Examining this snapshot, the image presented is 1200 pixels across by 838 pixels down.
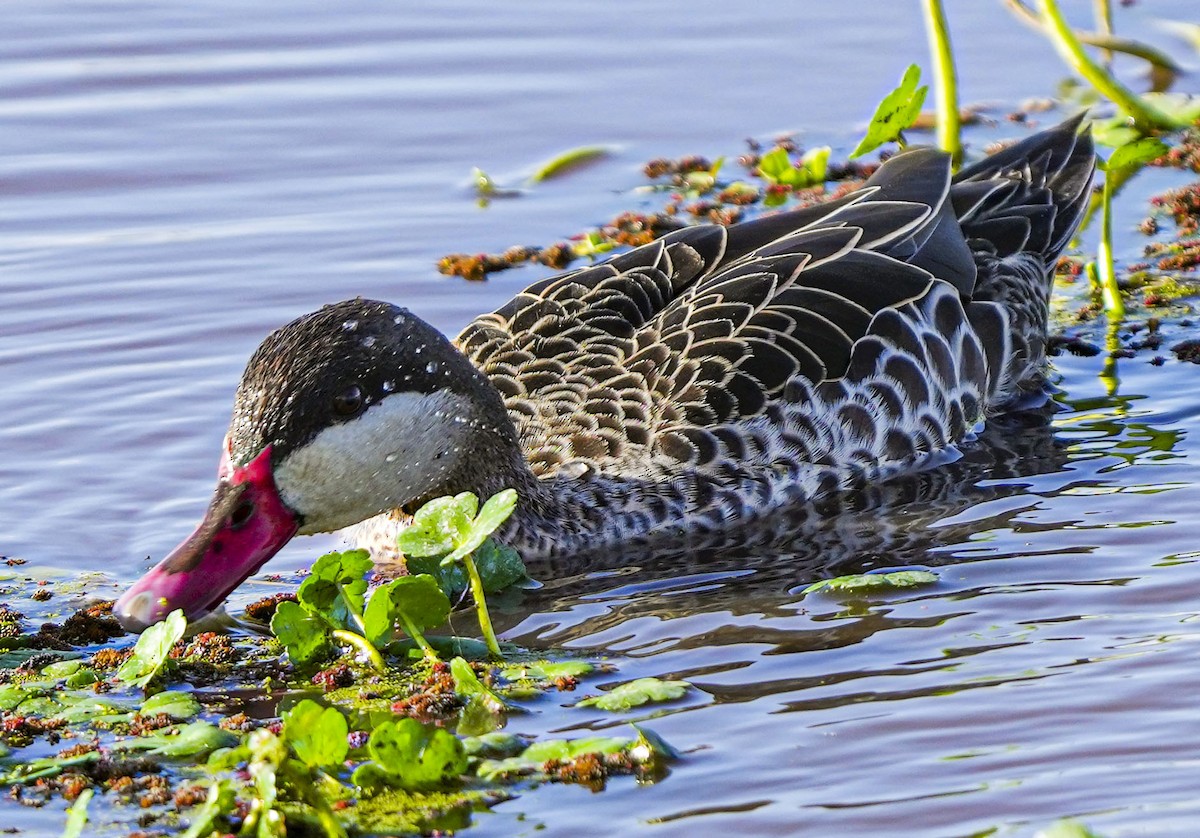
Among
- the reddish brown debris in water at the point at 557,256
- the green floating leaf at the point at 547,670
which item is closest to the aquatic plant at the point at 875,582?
the green floating leaf at the point at 547,670

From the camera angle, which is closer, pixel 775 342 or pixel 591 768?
pixel 591 768

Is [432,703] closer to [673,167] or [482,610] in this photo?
[482,610]

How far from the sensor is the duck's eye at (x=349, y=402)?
7.89 metres

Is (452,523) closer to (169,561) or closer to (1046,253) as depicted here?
(169,561)

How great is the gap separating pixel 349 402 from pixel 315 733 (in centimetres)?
211

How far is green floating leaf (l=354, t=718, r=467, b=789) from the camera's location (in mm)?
6227

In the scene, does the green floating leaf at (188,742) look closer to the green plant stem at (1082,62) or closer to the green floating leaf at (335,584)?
the green floating leaf at (335,584)

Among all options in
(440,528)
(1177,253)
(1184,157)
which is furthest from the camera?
(1184,157)

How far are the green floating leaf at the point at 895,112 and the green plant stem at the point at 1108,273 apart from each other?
45.9 inches

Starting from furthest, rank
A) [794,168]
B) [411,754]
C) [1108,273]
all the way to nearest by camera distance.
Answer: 1. [794,168]
2. [1108,273]
3. [411,754]

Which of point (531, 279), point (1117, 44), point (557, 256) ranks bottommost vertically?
point (531, 279)

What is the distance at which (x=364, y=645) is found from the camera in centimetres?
712

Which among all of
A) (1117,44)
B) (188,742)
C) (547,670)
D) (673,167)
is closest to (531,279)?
(673,167)

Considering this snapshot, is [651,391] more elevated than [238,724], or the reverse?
[651,391]
